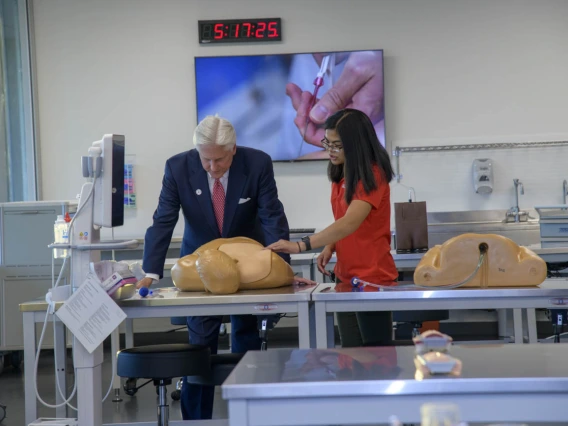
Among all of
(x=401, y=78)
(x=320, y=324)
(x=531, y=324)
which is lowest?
(x=531, y=324)

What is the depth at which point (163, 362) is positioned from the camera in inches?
108

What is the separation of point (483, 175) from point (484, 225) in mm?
426

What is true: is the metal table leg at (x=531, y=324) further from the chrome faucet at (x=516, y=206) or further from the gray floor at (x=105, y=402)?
the gray floor at (x=105, y=402)

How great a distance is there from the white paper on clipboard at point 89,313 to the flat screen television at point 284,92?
4.14m

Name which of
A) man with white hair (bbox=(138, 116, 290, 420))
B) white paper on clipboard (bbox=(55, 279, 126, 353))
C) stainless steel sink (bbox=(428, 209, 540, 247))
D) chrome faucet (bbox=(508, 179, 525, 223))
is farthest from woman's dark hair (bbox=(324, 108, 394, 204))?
chrome faucet (bbox=(508, 179, 525, 223))

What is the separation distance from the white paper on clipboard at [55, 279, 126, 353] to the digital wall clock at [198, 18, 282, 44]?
445cm

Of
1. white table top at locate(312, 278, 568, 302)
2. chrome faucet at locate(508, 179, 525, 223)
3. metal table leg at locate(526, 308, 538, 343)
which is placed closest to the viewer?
white table top at locate(312, 278, 568, 302)

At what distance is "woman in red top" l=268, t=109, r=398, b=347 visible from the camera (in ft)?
9.55

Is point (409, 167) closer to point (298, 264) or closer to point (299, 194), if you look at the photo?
point (299, 194)

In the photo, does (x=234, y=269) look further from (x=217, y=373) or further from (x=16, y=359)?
(x=16, y=359)

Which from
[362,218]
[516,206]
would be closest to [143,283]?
[362,218]

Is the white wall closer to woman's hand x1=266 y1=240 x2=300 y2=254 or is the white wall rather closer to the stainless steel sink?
the stainless steel sink

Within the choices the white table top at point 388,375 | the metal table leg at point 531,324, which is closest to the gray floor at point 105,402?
the metal table leg at point 531,324

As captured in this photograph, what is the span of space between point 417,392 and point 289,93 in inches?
222
